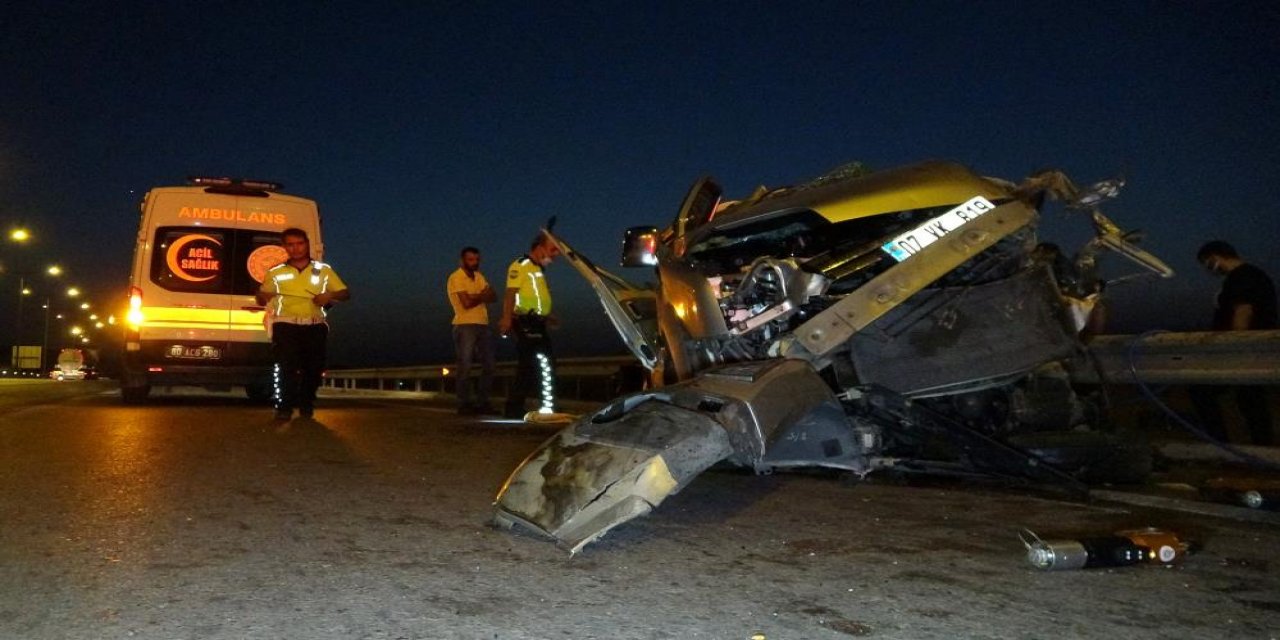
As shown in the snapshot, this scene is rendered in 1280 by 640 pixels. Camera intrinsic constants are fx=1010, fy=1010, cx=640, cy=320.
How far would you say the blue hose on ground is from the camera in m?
5.67

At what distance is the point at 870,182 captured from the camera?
194 inches

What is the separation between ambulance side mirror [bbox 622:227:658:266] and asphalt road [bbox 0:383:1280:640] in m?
1.36

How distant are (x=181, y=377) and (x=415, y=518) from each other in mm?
7860

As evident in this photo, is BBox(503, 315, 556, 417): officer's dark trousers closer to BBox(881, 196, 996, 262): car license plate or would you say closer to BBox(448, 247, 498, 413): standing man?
BBox(448, 247, 498, 413): standing man

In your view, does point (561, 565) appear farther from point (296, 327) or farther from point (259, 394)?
point (259, 394)

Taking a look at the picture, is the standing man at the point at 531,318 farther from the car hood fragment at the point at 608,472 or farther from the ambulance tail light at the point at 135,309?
the car hood fragment at the point at 608,472

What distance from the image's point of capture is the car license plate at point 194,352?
1080 centimetres

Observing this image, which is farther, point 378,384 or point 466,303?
point 378,384

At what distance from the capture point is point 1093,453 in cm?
Result: 504

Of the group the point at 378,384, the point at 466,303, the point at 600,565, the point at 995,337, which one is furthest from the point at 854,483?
the point at 378,384

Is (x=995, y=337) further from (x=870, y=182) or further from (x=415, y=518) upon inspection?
(x=415, y=518)

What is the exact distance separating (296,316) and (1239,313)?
7168mm

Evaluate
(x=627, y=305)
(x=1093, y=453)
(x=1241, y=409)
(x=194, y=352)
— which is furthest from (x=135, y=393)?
(x=1241, y=409)

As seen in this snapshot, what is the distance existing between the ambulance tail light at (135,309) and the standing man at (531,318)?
413cm
